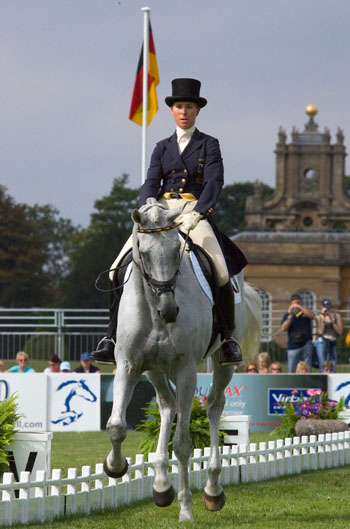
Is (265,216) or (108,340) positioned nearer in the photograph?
(108,340)

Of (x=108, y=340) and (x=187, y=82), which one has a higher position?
(x=187, y=82)

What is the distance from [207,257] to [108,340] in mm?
1159

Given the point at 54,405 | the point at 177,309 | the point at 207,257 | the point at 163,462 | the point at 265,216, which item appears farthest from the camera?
the point at 265,216

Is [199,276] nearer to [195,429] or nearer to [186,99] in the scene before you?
[186,99]

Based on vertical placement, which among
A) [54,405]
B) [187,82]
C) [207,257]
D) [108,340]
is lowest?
[54,405]

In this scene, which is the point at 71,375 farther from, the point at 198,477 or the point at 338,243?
the point at 338,243

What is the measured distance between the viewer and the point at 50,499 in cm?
909

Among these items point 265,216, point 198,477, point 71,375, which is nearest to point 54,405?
point 71,375

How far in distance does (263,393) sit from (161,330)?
36.5 ft

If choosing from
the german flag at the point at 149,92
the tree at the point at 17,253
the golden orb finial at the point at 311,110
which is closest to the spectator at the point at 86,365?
the german flag at the point at 149,92

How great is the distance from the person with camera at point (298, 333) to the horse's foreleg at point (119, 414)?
44.0 feet

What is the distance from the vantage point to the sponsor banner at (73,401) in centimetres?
1970

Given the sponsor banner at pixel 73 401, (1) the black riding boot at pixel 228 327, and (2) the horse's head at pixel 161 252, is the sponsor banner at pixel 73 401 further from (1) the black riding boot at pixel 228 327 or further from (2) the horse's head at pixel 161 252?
(2) the horse's head at pixel 161 252

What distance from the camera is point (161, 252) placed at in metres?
8.15
